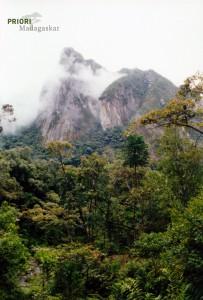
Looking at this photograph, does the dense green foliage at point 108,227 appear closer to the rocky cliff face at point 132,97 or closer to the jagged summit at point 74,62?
the rocky cliff face at point 132,97

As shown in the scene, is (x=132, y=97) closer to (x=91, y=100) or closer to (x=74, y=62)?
(x=91, y=100)

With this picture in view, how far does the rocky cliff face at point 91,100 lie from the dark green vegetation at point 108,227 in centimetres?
6282

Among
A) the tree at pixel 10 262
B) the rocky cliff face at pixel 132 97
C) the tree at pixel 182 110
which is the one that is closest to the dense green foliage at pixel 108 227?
the tree at pixel 10 262

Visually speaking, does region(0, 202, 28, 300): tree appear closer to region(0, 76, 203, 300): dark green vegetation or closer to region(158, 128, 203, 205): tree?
region(0, 76, 203, 300): dark green vegetation

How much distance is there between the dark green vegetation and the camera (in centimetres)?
1184

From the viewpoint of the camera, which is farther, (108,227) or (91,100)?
(91,100)

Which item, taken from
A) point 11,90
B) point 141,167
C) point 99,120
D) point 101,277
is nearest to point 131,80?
point 99,120

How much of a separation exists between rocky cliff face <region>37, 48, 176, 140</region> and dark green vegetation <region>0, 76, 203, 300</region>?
2473 inches

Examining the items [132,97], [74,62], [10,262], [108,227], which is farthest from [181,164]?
[74,62]

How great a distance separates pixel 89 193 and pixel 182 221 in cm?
1261

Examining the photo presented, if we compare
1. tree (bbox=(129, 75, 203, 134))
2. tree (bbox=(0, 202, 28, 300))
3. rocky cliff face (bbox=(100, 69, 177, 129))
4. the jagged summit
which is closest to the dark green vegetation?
tree (bbox=(0, 202, 28, 300))

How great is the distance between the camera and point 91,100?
356ft

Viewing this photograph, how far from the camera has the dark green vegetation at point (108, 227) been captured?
1184 centimetres

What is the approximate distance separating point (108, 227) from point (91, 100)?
85351 millimetres
